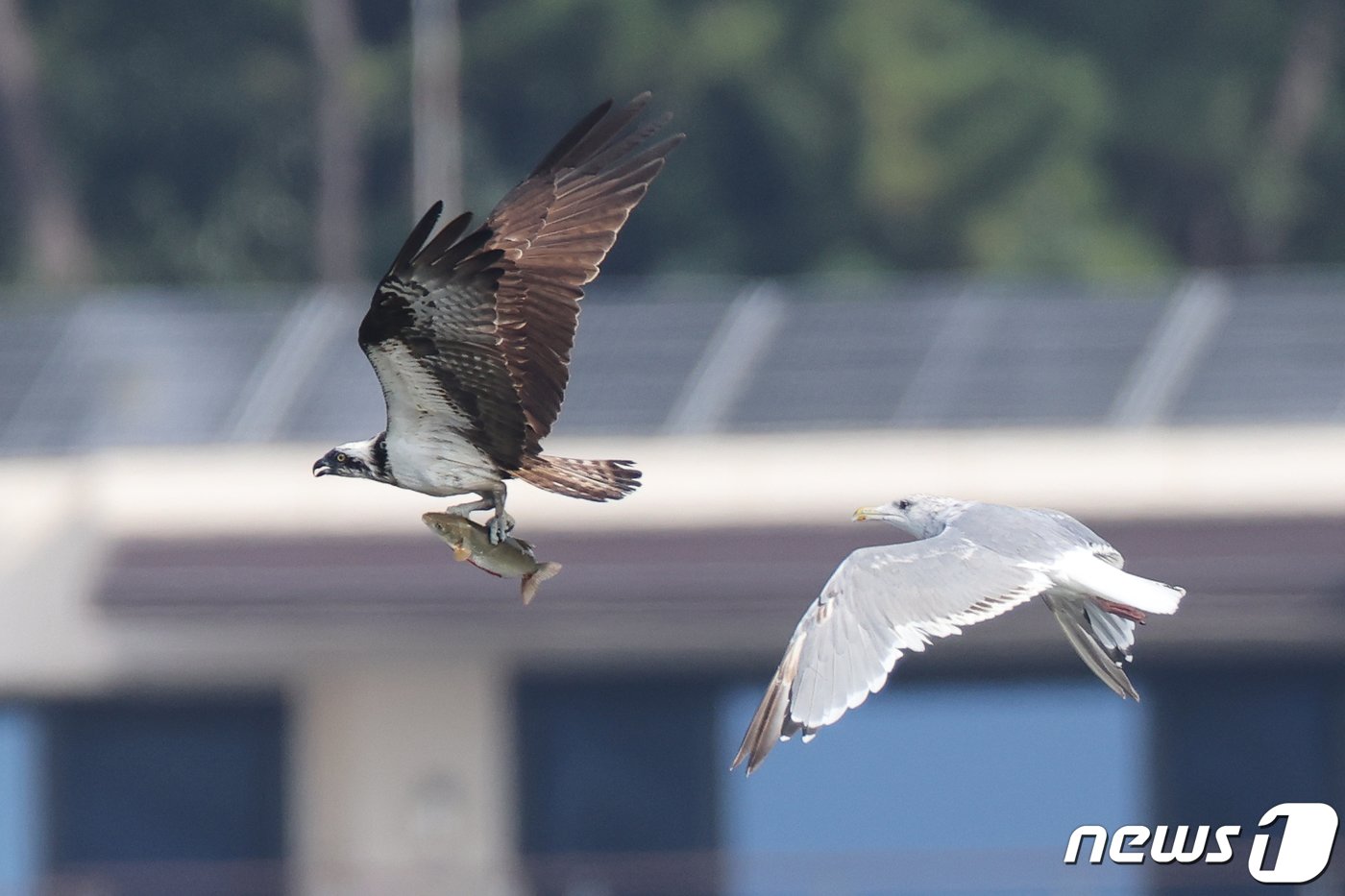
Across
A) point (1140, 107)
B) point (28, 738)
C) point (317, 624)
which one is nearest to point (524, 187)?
point (317, 624)

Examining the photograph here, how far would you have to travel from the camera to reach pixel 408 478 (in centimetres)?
845

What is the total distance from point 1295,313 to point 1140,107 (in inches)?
555

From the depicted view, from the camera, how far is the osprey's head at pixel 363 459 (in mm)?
8484

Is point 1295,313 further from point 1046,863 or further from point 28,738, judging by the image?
point 28,738

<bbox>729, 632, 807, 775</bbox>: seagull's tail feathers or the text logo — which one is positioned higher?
<bbox>729, 632, 807, 775</bbox>: seagull's tail feathers

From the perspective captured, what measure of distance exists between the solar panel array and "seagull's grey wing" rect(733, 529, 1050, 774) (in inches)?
324

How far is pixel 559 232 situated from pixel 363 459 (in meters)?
1.01

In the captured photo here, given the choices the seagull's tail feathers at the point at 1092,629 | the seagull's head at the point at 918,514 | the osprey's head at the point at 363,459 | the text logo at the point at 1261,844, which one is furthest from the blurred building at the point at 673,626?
the osprey's head at the point at 363,459

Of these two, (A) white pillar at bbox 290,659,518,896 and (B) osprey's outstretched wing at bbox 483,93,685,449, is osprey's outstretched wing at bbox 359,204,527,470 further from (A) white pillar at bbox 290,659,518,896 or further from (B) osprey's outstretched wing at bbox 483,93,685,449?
(A) white pillar at bbox 290,659,518,896

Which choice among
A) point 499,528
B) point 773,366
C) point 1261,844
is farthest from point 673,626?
point 499,528

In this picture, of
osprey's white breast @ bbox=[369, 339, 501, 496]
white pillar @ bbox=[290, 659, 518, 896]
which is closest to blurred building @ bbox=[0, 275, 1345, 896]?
white pillar @ bbox=[290, 659, 518, 896]

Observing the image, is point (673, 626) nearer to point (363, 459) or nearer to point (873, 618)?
point (363, 459)

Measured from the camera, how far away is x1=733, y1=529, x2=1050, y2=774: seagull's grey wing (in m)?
7.99

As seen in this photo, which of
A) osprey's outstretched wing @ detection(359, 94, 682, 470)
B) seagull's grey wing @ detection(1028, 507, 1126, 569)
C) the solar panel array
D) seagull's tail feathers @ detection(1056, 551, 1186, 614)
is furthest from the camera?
the solar panel array
